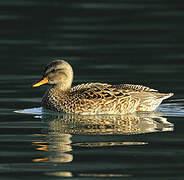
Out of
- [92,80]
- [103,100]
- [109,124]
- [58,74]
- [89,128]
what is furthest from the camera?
[92,80]

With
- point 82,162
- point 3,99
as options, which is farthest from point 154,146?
point 3,99

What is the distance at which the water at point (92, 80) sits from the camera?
9.98 metres

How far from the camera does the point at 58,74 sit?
14.5 metres

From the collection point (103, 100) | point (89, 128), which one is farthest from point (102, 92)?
point (89, 128)

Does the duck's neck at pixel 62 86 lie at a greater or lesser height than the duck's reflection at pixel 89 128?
greater

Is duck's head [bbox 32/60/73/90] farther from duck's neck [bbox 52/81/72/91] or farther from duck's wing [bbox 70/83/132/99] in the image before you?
duck's wing [bbox 70/83/132/99]

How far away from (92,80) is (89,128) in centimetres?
439

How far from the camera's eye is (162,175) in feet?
30.7

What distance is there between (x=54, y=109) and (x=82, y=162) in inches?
170

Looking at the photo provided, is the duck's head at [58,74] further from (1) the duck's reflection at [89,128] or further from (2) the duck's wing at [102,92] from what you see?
(1) the duck's reflection at [89,128]

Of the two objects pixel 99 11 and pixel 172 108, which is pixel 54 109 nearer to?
pixel 172 108

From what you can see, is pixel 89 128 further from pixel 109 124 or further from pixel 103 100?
pixel 103 100

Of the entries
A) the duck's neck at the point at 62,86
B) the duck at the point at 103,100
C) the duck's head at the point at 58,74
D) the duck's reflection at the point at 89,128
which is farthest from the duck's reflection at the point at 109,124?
the duck's head at the point at 58,74

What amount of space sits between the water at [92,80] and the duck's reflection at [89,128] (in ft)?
0.05
